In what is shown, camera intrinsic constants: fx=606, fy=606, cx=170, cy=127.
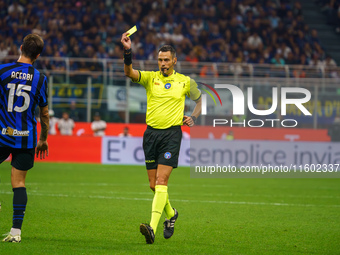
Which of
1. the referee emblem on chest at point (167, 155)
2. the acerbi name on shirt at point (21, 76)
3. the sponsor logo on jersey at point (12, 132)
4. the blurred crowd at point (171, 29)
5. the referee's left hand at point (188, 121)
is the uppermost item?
the blurred crowd at point (171, 29)

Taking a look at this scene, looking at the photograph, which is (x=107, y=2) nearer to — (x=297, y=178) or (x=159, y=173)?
(x=297, y=178)

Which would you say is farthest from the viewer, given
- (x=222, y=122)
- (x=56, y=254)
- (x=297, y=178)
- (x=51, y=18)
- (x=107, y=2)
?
(x=107, y=2)

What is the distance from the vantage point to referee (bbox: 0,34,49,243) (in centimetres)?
647

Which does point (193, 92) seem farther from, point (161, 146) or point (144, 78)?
point (161, 146)

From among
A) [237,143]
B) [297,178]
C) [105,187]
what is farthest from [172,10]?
[105,187]

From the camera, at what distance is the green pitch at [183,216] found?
22.4 ft

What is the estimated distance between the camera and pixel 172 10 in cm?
2877

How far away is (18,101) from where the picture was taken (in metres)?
6.51

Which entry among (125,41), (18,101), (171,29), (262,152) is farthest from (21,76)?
(171,29)

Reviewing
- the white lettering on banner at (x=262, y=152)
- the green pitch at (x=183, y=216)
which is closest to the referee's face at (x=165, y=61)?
the green pitch at (x=183, y=216)

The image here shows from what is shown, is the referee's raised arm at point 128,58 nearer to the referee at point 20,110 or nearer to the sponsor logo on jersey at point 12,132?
the referee at point 20,110

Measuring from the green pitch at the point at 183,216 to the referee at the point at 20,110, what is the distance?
589mm

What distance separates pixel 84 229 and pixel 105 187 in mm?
6369

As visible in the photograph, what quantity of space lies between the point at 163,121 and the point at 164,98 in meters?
0.29
